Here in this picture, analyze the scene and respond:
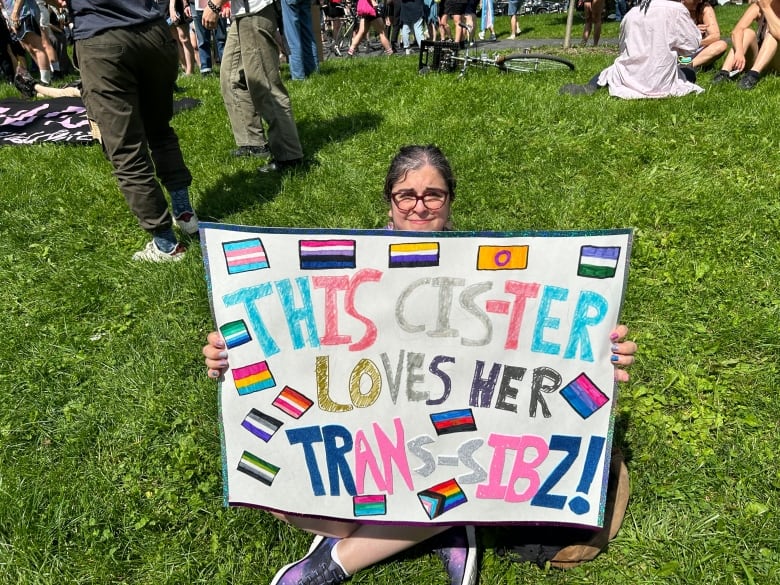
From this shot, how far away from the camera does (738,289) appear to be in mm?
2811

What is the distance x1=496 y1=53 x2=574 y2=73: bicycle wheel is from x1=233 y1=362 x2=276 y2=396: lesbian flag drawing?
18.4ft

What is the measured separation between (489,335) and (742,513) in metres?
1.23

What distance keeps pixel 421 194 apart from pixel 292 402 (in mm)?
834

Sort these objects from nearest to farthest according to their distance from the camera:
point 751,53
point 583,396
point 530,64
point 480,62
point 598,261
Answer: point 598,261
point 583,396
point 751,53
point 480,62
point 530,64

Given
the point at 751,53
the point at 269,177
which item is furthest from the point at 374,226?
the point at 751,53

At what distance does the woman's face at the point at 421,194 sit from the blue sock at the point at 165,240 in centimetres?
193

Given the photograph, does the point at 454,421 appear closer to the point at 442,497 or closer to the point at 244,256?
the point at 442,497

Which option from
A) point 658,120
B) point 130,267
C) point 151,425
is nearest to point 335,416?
point 151,425

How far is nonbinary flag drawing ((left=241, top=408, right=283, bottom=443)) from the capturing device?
1637mm

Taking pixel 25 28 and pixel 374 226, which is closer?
pixel 374 226

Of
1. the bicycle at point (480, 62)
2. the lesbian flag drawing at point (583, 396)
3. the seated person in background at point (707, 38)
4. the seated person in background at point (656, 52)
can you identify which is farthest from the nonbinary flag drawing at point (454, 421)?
the seated person in background at point (707, 38)

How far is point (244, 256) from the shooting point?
4.93 ft

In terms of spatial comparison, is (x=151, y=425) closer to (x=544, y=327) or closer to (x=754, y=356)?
(x=544, y=327)

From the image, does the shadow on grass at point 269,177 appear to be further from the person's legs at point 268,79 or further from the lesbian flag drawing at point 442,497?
the lesbian flag drawing at point 442,497
